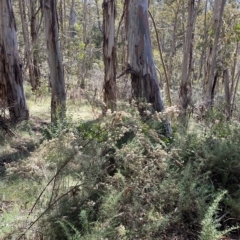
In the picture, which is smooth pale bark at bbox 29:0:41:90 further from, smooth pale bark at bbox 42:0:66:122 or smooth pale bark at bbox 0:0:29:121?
smooth pale bark at bbox 0:0:29:121

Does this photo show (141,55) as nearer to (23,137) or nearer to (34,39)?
(23,137)

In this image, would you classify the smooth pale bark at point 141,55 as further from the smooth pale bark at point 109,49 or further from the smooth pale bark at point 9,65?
the smooth pale bark at point 9,65

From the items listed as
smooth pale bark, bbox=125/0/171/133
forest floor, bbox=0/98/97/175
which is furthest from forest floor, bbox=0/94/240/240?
smooth pale bark, bbox=125/0/171/133

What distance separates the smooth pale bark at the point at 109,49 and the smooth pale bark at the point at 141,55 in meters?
1.50

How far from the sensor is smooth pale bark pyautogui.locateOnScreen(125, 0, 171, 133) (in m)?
4.91

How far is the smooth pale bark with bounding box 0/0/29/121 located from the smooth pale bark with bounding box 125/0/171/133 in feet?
8.08

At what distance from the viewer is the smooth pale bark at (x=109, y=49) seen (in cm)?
650

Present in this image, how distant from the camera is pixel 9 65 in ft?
19.7

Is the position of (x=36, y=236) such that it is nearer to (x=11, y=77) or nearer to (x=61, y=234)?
(x=61, y=234)

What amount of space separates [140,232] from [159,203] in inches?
17.1

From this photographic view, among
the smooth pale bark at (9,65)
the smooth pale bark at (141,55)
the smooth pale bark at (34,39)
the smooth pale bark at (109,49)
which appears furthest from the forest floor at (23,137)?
the smooth pale bark at (34,39)

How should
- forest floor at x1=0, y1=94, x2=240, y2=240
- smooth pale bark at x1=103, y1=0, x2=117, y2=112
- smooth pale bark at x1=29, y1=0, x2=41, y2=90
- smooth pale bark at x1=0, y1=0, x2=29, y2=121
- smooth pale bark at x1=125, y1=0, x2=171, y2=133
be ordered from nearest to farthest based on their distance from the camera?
forest floor at x1=0, y1=94, x2=240, y2=240 → smooth pale bark at x1=125, y1=0, x2=171, y2=133 → smooth pale bark at x1=0, y1=0, x2=29, y2=121 → smooth pale bark at x1=103, y1=0, x2=117, y2=112 → smooth pale bark at x1=29, y1=0, x2=41, y2=90


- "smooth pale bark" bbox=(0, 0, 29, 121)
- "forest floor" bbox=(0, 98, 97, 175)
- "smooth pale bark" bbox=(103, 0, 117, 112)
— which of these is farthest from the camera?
"smooth pale bark" bbox=(103, 0, 117, 112)

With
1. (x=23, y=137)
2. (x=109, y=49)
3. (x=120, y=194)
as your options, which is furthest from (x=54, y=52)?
(x=120, y=194)
